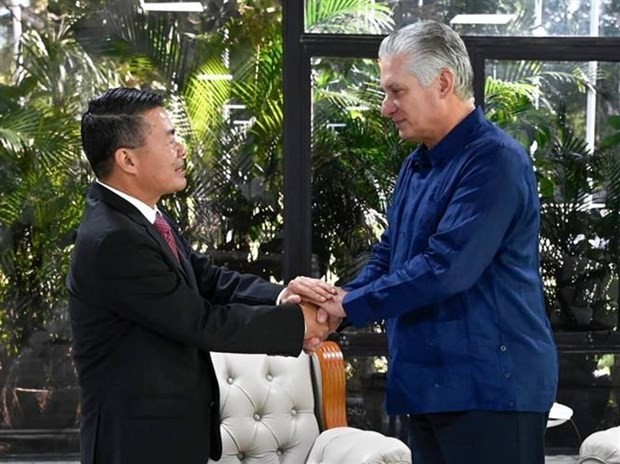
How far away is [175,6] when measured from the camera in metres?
4.46

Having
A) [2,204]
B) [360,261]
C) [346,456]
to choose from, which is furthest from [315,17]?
[346,456]

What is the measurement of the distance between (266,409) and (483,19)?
6.32 feet

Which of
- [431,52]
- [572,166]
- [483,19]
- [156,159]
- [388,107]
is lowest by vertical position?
[572,166]

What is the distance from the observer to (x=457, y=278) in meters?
2.18

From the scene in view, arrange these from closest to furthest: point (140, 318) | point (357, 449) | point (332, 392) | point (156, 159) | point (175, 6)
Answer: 1. point (140, 318)
2. point (156, 159)
3. point (357, 449)
4. point (332, 392)
5. point (175, 6)

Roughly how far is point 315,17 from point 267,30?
211 millimetres

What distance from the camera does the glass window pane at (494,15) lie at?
14.7 ft

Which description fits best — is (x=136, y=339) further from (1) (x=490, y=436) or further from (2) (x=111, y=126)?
(1) (x=490, y=436)

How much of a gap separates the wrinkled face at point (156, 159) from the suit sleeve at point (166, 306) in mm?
151

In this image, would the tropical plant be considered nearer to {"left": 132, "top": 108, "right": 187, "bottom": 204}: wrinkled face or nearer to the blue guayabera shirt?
{"left": 132, "top": 108, "right": 187, "bottom": 204}: wrinkled face

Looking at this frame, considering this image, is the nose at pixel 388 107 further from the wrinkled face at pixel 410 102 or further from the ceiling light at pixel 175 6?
the ceiling light at pixel 175 6

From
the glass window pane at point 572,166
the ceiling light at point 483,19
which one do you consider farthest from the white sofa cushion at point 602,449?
the ceiling light at point 483,19

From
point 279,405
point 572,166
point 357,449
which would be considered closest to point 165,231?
point 357,449

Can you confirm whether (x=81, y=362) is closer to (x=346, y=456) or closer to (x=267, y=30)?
(x=346, y=456)
